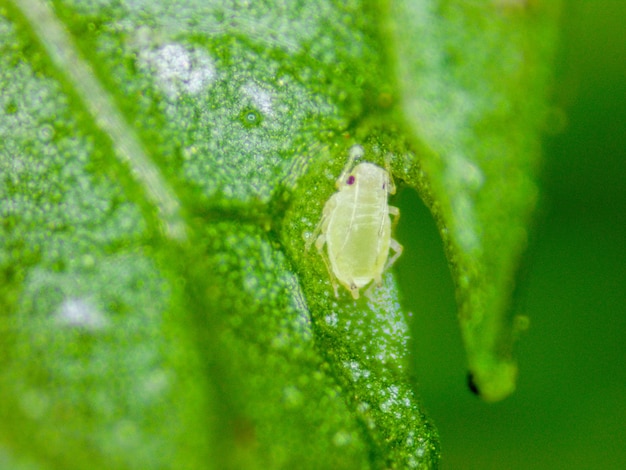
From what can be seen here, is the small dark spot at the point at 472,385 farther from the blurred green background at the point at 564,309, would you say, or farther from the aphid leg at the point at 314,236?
the aphid leg at the point at 314,236

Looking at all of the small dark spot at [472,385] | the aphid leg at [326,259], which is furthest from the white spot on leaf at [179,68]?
the small dark spot at [472,385]

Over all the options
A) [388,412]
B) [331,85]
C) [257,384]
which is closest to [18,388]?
[257,384]

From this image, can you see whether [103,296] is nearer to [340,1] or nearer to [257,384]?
[257,384]

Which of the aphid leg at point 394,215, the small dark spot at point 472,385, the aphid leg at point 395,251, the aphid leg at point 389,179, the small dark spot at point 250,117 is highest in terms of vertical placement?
the small dark spot at point 250,117

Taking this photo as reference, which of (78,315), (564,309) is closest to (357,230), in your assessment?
(564,309)

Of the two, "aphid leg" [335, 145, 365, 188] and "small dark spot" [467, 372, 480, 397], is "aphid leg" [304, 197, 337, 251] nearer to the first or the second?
"aphid leg" [335, 145, 365, 188]

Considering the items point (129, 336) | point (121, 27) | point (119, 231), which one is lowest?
point (129, 336)

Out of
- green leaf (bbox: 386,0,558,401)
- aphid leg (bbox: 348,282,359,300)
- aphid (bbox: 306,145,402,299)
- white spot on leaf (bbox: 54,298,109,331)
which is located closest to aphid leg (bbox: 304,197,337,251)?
aphid (bbox: 306,145,402,299)

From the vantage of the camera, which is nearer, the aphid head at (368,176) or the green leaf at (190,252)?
the green leaf at (190,252)
